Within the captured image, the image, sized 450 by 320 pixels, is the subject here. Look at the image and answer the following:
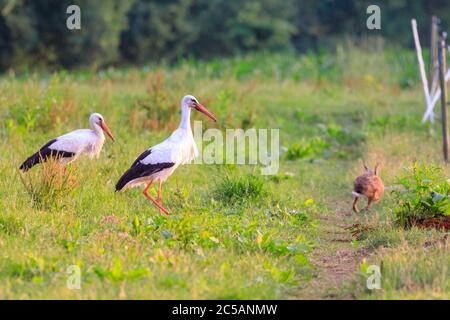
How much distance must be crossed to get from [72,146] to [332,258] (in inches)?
149

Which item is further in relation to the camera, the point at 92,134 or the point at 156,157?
the point at 92,134

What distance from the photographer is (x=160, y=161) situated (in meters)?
9.16

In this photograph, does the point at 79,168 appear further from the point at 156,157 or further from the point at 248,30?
the point at 248,30

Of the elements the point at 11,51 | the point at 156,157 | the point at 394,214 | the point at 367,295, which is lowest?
the point at 367,295

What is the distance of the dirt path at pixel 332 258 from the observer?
22.3ft

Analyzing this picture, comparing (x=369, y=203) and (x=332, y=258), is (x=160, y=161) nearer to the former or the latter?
(x=332, y=258)

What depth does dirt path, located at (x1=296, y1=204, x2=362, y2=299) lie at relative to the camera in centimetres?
680

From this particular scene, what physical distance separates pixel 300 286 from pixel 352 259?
1.07 meters

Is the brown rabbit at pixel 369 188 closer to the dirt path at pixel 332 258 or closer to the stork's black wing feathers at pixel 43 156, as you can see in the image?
the dirt path at pixel 332 258

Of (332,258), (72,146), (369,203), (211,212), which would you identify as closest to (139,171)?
(211,212)

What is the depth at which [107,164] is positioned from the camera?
1055 cm

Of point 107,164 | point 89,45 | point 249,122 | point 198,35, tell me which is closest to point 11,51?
point 89,45

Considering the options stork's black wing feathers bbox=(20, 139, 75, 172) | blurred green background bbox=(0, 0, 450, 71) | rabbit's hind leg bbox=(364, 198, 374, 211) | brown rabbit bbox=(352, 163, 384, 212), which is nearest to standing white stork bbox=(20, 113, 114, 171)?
stork's black wing feathers bbox=(20, 139, 75, 172)

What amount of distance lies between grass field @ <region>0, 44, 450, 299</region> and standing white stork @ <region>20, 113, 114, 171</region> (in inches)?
6.8
